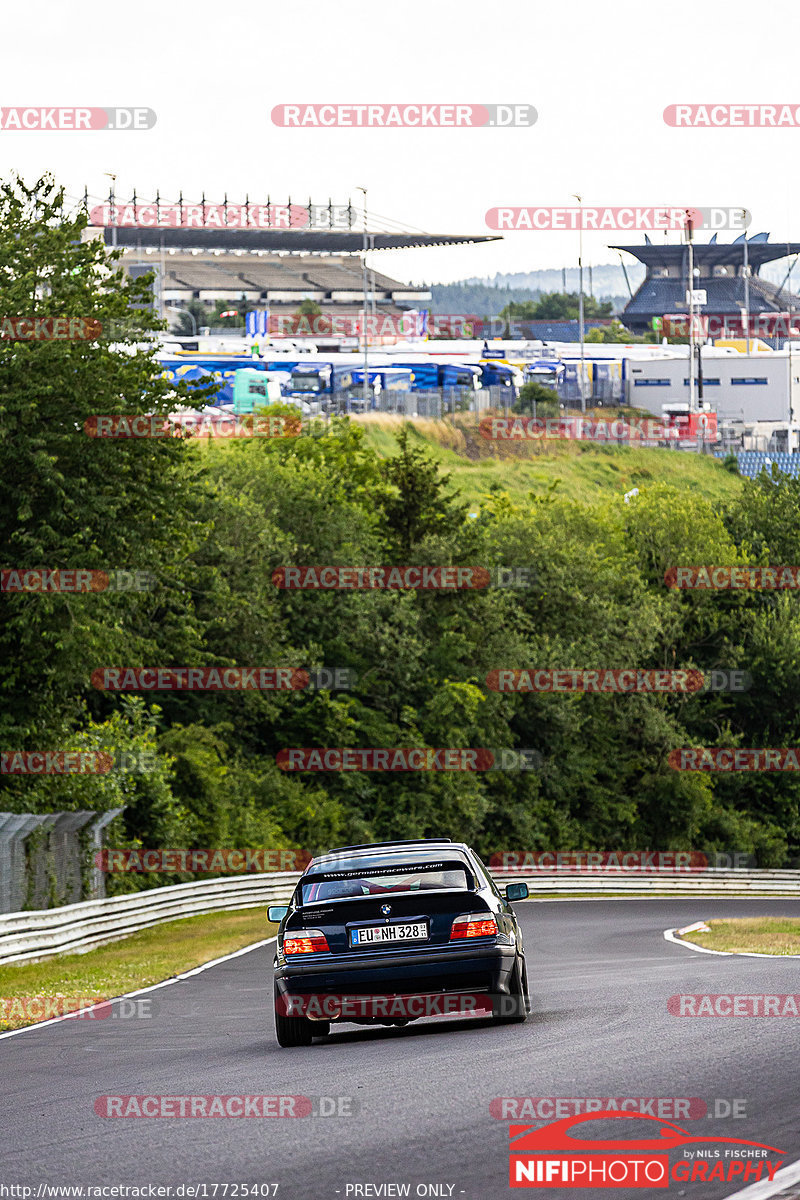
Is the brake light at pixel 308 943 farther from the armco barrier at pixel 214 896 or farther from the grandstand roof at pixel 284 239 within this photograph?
the grandstand roof at pixel 284 239

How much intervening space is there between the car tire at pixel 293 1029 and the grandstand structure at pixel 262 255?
15356cm

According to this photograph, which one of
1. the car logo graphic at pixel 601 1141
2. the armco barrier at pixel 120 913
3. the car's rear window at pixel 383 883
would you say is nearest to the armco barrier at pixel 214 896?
the armco barrier at pixel 120 913

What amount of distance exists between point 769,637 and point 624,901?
2361 cm

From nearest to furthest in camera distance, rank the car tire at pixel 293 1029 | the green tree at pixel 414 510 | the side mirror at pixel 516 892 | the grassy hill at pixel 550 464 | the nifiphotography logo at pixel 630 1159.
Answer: the nifiphotography logo at pixel 630 1159, the car tire at pixel 293 1029, the side mirror at pixel 516 892, the green tree at pixel 414 510, the grassy hill at pixel 550 464

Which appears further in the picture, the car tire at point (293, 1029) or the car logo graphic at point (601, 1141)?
the car tire at point (293, 1029)

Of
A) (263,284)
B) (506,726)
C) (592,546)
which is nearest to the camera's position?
(506,726)

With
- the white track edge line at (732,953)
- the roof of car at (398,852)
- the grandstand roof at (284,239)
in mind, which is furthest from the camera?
the grandstand roof at (284,239)

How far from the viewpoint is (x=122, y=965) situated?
875 inches

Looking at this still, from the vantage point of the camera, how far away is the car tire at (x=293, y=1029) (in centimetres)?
1141

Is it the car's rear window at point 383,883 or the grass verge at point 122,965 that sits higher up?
the car's rear window at point 383,883

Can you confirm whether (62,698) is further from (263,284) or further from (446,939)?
(263,284)

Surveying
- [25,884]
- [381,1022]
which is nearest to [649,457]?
[25,884]

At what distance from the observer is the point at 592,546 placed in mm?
60625

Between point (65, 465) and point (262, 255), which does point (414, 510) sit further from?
point (262, 255)
